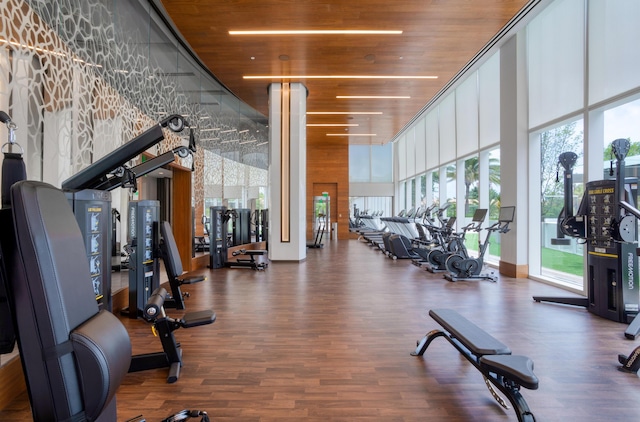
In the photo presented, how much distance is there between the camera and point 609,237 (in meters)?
4.30

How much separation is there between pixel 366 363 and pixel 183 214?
5.90 m

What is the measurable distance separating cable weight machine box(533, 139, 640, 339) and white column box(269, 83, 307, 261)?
228 inches

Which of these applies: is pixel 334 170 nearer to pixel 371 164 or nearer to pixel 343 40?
pixel 371 164

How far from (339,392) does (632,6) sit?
5.97 m

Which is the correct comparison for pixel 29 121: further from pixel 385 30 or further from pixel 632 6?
pixel 632 6

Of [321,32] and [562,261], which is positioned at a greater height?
[321,32]

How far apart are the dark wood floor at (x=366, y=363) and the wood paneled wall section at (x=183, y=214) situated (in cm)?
242

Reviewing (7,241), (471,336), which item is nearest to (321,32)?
(471,336)

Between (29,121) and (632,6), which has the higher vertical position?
(632,6)

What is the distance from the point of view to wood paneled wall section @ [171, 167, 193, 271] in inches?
306

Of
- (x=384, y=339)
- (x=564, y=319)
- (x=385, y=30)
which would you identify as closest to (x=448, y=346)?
(x=384, y=339)

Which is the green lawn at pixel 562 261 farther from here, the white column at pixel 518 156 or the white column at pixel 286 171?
the white column at pixel 286 171

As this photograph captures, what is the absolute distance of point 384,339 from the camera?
363 cm

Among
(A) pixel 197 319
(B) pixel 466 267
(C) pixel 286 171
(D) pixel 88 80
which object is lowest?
(B) pixel 466 267
